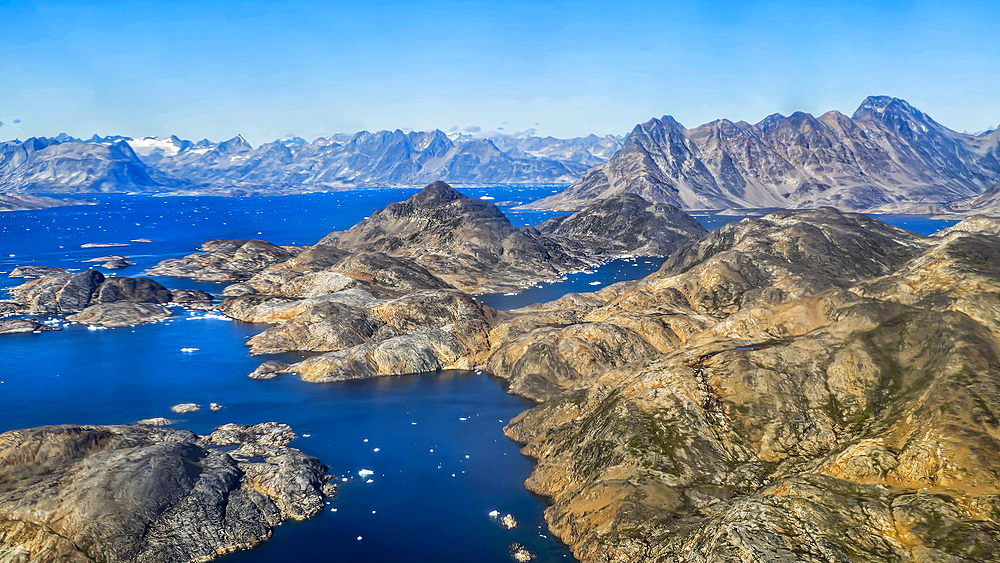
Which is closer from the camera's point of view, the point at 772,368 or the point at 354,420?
the point at 772,368

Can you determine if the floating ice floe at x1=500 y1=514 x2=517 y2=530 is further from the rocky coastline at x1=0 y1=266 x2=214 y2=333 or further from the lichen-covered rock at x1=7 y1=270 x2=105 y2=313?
the lichen-covered rock at x1=7 y1=270 x2=105 y2=313

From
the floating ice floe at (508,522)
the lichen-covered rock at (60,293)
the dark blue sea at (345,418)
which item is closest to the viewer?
the dark blue sea at (345,418)

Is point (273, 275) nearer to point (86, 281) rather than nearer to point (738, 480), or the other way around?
point (86, 281)

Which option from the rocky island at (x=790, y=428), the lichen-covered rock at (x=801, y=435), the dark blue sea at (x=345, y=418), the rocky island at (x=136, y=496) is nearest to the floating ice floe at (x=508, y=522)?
the dark blue sea at (x=345, y=418)

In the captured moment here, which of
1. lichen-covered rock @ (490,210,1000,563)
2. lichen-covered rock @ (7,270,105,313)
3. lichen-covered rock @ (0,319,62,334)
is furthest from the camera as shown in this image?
lichen-covered rock @ (7,270,105,313)

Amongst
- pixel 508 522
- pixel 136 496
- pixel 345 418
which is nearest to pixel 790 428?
pixel 508 522

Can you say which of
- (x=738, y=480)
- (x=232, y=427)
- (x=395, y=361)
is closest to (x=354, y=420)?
(x=232, y=427)

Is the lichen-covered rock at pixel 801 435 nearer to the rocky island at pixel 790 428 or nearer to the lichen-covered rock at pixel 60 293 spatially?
the rocky island at pixel 790 428

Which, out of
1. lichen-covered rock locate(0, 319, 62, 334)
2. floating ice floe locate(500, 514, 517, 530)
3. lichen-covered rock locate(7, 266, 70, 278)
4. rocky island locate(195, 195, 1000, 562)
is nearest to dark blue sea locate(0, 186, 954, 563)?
floating ice floe locate(500, 514, 517, 530)

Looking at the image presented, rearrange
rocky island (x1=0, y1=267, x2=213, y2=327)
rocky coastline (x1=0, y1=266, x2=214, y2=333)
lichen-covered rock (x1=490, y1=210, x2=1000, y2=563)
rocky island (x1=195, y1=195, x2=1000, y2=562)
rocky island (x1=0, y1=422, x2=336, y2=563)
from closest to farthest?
lichen-covered rock (x1=490, y1=210, x2=1000, y2=563)
rocky island (x1=195, y1=195, x2=1000, y2=562)
rocky island (x1=0, y1=422, x2=336, y2=563)
rocky coastline (x1=0, y1=266, x2=214, y2=333)
rocky island (x1=0, y1=267, x2=213, y2=327)
